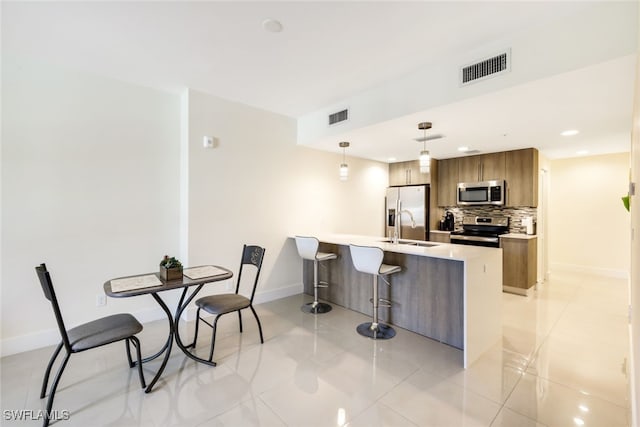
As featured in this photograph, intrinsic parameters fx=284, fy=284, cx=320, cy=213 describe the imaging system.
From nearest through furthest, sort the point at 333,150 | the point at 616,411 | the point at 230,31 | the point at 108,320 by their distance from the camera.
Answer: the point at 616,411 → the point at 108,320 → the point at 230,31 → the point at 333,150

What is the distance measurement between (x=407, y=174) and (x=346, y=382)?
4.51 m

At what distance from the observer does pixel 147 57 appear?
8.70 ft

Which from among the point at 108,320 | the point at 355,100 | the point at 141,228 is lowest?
the point at 108,320

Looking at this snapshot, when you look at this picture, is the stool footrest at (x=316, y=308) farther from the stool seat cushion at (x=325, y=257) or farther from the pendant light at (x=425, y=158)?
the pendant light at (x=425, y=158)

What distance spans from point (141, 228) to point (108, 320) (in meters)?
1.37

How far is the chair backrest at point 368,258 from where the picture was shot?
9.19 feet

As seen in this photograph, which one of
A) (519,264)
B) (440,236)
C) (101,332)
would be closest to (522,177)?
(519,264)

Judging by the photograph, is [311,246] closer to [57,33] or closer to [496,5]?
[496,5]

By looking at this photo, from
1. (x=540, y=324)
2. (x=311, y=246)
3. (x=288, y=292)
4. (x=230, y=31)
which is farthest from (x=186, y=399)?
(x=540, y=324)

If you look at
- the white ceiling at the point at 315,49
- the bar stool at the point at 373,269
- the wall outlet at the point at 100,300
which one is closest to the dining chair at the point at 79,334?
the wall outlet at the point at 100,300

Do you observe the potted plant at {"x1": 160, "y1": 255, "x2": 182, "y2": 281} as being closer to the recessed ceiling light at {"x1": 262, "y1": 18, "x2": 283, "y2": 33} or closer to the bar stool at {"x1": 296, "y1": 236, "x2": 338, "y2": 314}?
the bar stool at {"x1": 296, "y1": 236, "x2": 338, "y2": 314}

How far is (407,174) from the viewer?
5.83 metres

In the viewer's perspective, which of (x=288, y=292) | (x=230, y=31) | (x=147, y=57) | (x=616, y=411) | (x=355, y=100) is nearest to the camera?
(x=616, y=411)

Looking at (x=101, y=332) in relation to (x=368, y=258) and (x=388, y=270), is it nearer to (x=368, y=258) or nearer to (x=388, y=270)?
(x=368, y=258)
